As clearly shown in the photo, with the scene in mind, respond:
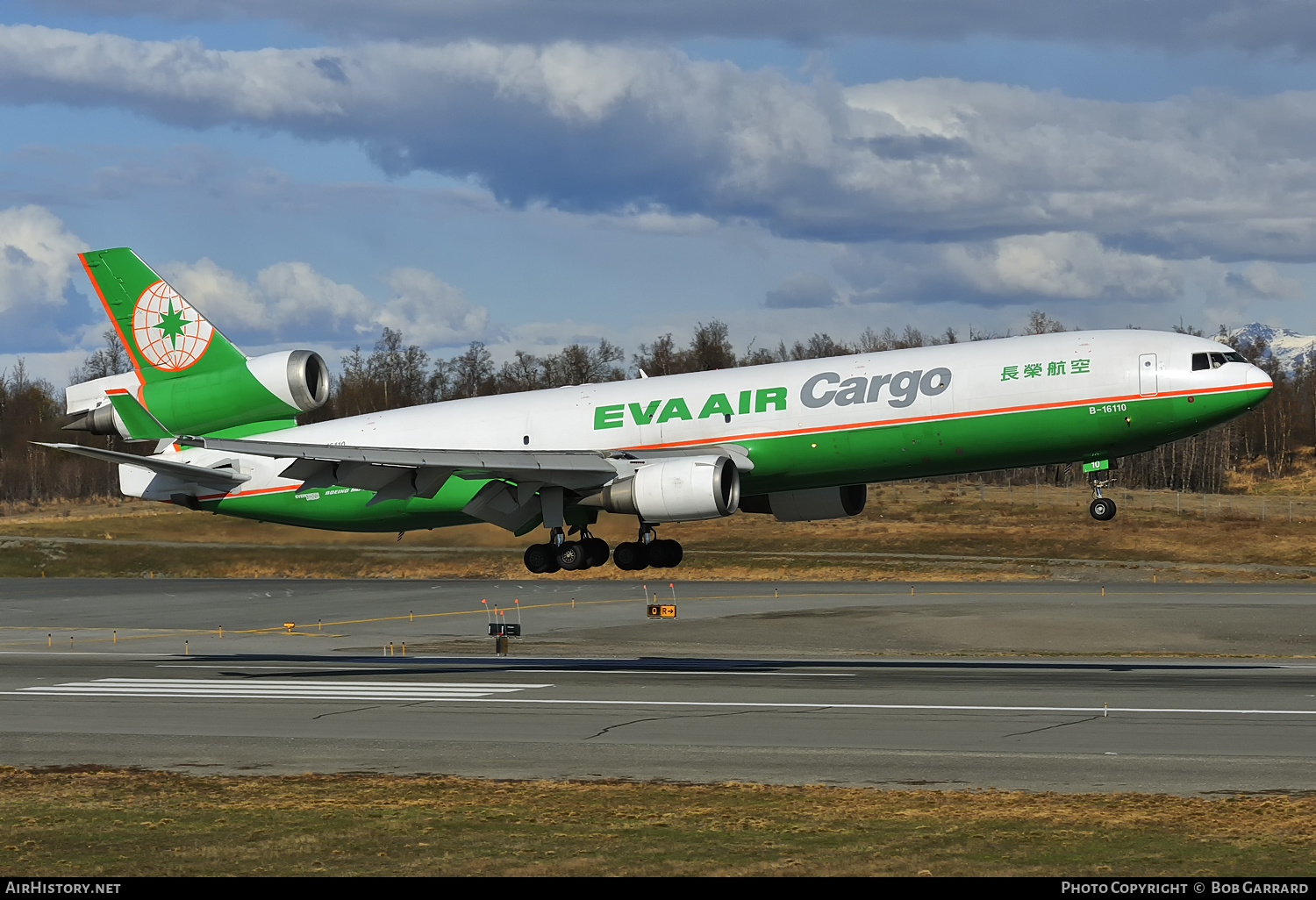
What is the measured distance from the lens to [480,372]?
16838 centimetres

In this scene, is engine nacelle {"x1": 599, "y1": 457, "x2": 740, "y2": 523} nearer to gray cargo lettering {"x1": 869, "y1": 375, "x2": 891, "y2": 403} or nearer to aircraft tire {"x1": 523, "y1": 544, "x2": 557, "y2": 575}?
aircraft tire {"x1": 523, "y1": 544, "x2": 557, "y2": 575}

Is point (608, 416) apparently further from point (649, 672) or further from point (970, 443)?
point (649, 672)

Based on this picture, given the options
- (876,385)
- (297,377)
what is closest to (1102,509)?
(876,385)

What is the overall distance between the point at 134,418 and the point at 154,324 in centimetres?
408

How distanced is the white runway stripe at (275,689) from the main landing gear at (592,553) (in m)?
5.82

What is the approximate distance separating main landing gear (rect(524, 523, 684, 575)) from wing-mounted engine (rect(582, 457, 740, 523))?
323 cm

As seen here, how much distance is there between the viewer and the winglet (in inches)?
2044

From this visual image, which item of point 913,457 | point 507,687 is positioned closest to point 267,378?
point 507,687

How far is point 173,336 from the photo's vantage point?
176ft

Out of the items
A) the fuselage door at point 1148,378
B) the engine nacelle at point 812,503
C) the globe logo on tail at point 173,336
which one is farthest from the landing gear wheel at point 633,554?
the globe logo on tail at point 173,336

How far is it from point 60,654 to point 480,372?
102 metres

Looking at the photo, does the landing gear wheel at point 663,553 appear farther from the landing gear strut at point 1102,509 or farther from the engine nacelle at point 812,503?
the landing gear strut at point 1102,509

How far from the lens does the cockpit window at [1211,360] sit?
41562 mm
